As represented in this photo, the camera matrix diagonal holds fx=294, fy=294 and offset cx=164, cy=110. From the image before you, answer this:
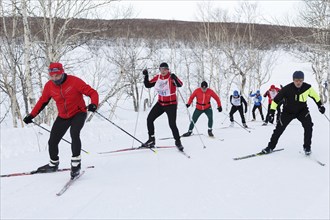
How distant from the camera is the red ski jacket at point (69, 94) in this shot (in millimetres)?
4352

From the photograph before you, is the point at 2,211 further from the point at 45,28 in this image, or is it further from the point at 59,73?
the point at 45,28

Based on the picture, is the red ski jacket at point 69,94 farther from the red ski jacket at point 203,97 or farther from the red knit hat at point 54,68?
the red ski jacket at point 203,97

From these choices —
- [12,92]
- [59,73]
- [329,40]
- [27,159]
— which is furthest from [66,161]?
[329,40]

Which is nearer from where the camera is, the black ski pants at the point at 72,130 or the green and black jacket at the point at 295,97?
the black ski pants at the point at 72,130

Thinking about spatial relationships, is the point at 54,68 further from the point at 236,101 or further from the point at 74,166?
the point at 236,101

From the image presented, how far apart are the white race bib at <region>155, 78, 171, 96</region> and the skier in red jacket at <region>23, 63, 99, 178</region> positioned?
6.88 ft

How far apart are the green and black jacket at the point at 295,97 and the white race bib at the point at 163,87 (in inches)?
83.2

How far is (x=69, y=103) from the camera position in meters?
4.43

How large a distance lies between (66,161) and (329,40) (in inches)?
757

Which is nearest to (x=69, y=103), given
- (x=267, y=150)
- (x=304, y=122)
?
(x=267, y=150)

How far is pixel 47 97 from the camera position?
15.0 ft

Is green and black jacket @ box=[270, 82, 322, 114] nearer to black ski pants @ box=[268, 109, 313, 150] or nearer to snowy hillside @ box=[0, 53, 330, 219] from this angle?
black ski pants @ box=[268, 109, 313, 150]

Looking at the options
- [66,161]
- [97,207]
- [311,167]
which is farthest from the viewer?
[66,161]

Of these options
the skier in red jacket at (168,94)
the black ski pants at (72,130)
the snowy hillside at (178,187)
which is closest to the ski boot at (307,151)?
the snowy hillside at (178,187)
